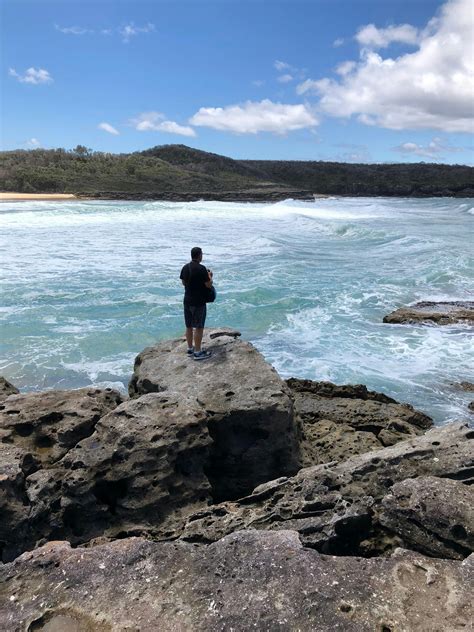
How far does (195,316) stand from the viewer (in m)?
6.76

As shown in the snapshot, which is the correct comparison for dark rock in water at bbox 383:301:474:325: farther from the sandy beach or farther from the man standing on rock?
the sandy beach

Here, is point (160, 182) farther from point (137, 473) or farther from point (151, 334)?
point (137, 473)

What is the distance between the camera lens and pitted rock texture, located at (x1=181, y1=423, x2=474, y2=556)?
11.4ft

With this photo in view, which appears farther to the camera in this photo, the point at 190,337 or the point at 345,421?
the point at 190,337

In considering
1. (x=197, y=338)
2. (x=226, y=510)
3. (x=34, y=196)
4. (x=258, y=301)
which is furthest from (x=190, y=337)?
(x=34, y=196)

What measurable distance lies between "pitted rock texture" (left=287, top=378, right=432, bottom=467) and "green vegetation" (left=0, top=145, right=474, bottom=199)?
51.9m

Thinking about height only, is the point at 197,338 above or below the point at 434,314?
above

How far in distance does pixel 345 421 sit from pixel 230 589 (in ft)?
12.2

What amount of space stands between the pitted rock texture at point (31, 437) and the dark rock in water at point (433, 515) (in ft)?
8.42


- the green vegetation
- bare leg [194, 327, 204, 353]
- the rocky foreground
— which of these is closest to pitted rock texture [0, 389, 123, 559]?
the rocky foreground

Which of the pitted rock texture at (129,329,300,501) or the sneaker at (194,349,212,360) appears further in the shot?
the sneaker at (194,349,212,360)

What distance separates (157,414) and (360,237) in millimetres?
24945

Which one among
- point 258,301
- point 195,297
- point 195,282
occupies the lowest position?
point 258,301

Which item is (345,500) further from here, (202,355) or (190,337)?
(190,337)
